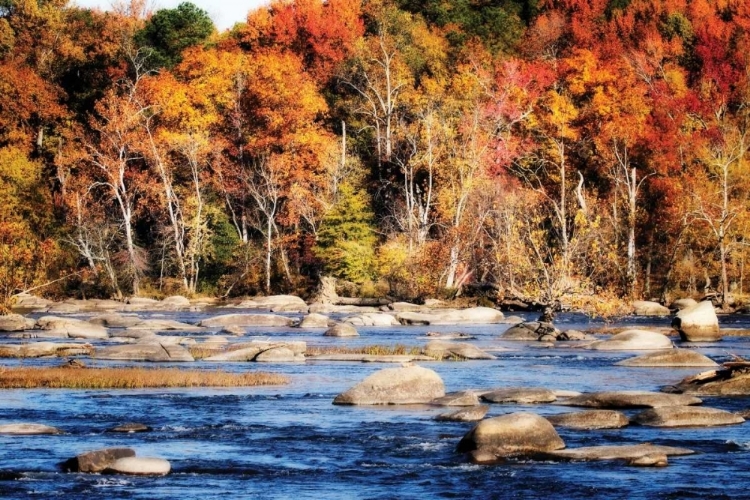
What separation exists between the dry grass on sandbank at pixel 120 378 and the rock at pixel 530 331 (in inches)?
669

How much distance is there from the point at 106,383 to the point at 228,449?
10.8 m

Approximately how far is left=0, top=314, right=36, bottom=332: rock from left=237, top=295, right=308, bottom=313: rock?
20328mm

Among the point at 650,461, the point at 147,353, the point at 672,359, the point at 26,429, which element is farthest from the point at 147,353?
the point at 650,461

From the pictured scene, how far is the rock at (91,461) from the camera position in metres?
19.2

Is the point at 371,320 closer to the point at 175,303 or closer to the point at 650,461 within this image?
the point at 175,303

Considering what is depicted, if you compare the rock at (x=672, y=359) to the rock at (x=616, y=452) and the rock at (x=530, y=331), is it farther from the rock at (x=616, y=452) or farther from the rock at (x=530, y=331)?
the rock at (x=616, y=452)

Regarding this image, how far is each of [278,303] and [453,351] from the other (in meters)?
32.3

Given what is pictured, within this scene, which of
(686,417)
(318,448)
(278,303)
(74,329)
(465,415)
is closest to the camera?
(318,448)

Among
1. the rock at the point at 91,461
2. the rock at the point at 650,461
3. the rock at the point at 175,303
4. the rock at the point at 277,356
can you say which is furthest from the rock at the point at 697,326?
the rock at the point at 175,303

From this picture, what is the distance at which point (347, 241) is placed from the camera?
75.6 meters

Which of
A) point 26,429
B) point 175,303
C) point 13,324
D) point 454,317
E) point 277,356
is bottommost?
point 26,429

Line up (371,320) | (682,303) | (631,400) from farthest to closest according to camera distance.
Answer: (682,303)
(371,320)
(631,400)

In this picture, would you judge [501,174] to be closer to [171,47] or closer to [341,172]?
[341,172]

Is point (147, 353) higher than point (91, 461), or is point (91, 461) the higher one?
point (147, 353)
